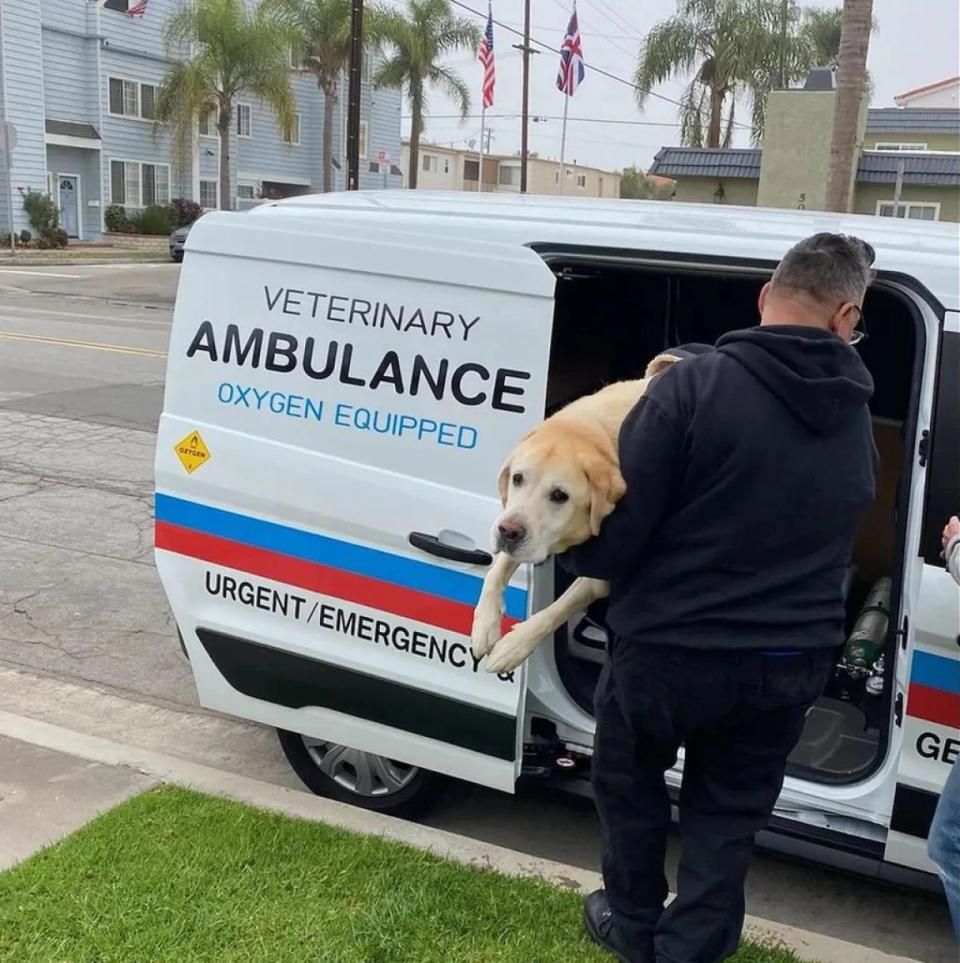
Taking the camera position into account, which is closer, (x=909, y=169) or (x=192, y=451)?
(x=192, y=451)

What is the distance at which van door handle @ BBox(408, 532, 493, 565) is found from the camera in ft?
10.0

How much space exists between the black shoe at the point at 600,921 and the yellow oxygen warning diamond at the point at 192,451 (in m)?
1.76

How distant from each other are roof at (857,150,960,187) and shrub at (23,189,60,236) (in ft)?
79.2

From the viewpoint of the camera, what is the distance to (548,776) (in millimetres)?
3271

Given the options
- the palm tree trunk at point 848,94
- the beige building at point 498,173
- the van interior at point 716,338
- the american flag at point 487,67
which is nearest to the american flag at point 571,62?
the american flag at point 487,67

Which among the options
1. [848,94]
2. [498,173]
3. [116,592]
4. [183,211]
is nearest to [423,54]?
[183,211]

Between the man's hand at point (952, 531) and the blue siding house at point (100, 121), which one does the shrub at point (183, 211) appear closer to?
the blue siding house at point (100, 121)

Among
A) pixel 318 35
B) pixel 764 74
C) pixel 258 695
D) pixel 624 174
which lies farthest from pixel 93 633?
pixel 624 174

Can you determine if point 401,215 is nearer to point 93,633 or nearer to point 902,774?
point 902,774

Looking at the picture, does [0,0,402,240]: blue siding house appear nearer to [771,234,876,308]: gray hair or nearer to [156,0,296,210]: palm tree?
[156,0,296,210]: palm tree

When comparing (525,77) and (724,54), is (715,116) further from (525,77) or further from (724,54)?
(525,77)

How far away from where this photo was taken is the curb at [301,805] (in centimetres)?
289

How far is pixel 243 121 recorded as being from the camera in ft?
140

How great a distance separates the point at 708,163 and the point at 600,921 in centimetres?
2269
